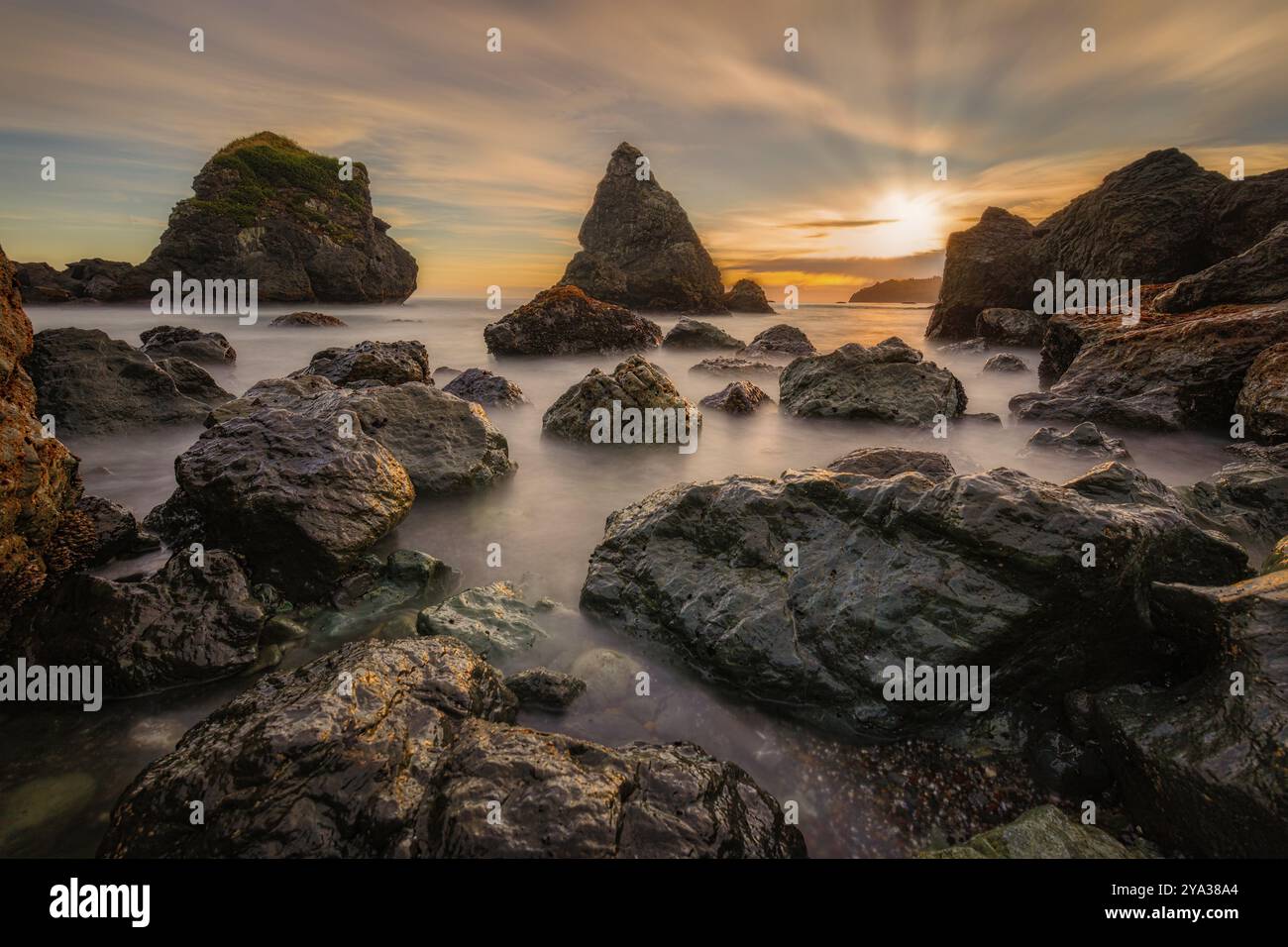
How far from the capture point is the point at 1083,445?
27.8 feet

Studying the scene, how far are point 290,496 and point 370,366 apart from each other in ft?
21.2

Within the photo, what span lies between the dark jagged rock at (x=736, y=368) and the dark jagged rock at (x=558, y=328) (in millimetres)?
4605

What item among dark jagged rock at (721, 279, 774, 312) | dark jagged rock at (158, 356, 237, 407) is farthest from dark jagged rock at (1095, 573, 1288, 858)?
dark jagged rock at (721, 279, 774, 312)

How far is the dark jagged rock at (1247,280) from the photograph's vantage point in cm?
1029

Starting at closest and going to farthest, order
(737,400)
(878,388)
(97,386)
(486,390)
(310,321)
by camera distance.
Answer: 1. (97,386)
2. (878,388)
3. (737,400)
4. (486,390)
5. (310,321)

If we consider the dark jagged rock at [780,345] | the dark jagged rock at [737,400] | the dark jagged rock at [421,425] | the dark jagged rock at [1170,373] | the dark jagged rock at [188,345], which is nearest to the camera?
the dark jagged rock at [421,425]

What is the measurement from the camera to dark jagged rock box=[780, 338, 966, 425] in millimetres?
10836

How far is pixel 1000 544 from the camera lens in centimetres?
350

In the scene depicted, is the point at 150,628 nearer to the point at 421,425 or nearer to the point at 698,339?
the point at 421,425

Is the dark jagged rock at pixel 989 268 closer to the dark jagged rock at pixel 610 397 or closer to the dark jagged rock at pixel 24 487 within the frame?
the dark jagged rock at pixel 610 397

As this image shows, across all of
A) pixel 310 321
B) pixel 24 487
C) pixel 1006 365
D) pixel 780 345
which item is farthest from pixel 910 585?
pixel 310 321

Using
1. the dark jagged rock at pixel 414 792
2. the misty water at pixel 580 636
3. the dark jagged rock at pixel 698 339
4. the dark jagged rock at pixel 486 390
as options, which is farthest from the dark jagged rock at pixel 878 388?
the dark jagged rock at pixel 698 339
